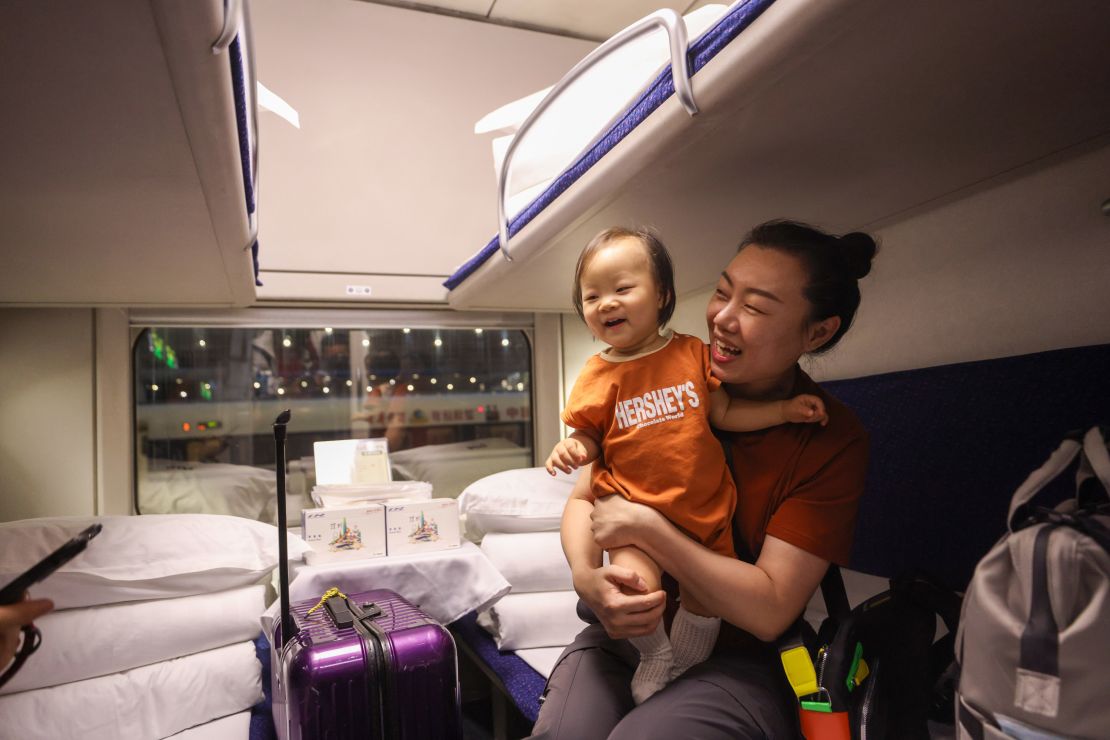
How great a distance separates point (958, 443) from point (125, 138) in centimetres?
156

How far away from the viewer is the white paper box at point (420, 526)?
81.0 inches

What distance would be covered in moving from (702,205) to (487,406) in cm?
177

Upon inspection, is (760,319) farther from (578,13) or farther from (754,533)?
(578,13)

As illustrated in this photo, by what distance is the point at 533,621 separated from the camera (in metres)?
2.02

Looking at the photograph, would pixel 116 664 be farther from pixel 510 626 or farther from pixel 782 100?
pixel 782 100

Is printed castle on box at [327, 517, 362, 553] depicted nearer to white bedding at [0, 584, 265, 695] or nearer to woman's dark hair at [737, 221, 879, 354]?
white bedding at [0, 584, 265, 695]

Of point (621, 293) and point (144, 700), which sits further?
point (144, 700)

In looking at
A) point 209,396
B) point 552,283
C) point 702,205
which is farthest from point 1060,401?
point 209,396

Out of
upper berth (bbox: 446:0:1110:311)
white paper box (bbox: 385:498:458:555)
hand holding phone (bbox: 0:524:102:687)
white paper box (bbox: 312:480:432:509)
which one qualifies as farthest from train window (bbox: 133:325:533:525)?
hand holding phone (bbox: 0:524:102:687)

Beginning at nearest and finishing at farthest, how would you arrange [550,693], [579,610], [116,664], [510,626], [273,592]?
[550,693] < [579,610] < [116,664] < [510,626] < [273,592]

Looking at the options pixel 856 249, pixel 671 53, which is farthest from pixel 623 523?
pixel 671 53

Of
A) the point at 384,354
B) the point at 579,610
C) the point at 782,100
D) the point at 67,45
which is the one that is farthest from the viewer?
the point at 384,354

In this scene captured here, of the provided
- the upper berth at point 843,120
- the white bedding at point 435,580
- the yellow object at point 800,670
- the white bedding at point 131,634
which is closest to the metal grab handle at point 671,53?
the upper berth at point 843,120

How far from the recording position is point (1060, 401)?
115 centimetres
